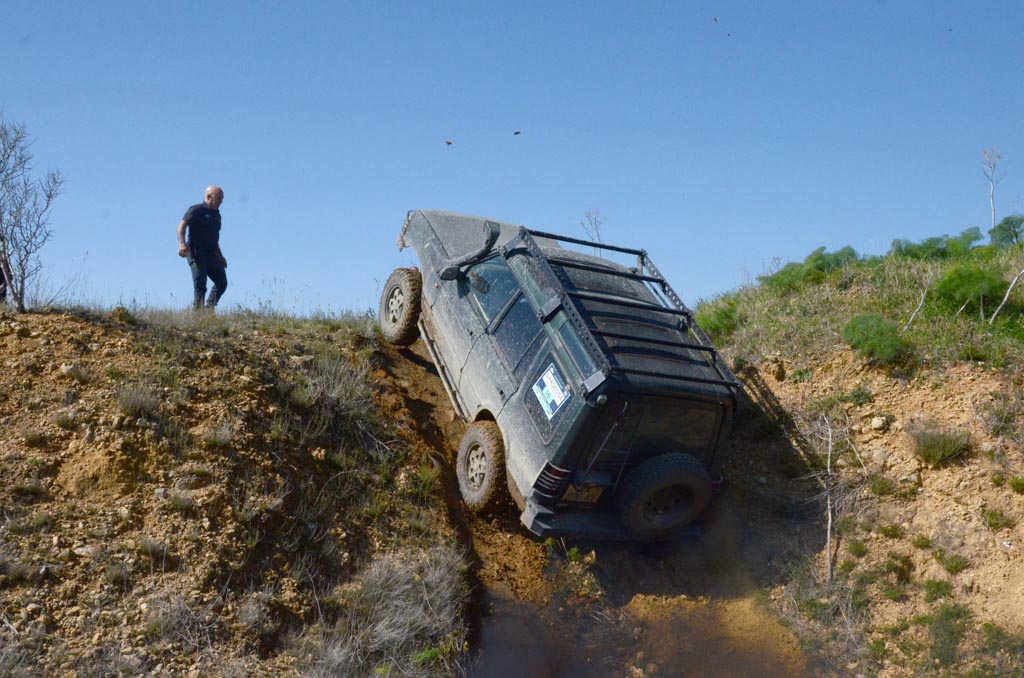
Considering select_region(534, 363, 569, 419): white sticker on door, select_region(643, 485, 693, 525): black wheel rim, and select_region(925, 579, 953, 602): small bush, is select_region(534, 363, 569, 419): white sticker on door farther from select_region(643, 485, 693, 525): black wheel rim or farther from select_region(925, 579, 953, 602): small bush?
select_region(925, 579, 953, 602): small bush

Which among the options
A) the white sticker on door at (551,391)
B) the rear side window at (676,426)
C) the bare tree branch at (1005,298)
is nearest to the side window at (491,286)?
the white sticker on door at (551,391)

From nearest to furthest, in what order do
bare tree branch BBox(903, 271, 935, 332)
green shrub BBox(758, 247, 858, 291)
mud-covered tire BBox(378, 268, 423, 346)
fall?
bare tree branch BBox(903, 271, 935, 332) → mud-covered tire BBox(378, 268, 423, 346) → green shrub BBox(758, 247, 858, 291)

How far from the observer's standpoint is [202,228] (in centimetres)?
929

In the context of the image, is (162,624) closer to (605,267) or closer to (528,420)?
(528,420)

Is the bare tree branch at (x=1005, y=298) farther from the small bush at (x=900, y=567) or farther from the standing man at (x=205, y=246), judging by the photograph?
the standing man at (x=205, y=246)

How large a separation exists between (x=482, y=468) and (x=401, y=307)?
2449 millimetres

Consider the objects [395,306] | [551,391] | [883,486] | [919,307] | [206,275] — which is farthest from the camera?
[206,275]

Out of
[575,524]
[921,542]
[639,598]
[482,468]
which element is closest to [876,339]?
[921,542]

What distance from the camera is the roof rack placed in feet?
21.0

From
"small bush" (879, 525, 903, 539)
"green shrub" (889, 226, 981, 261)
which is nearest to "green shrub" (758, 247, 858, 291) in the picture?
"green shrub" (889, 226, 981, 261)

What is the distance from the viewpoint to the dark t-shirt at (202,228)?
364 inches

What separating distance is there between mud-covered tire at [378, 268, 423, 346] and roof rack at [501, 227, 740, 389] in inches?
55.0

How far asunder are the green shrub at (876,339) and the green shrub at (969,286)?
2.72 ft

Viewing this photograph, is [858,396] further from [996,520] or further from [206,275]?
[206,275]
